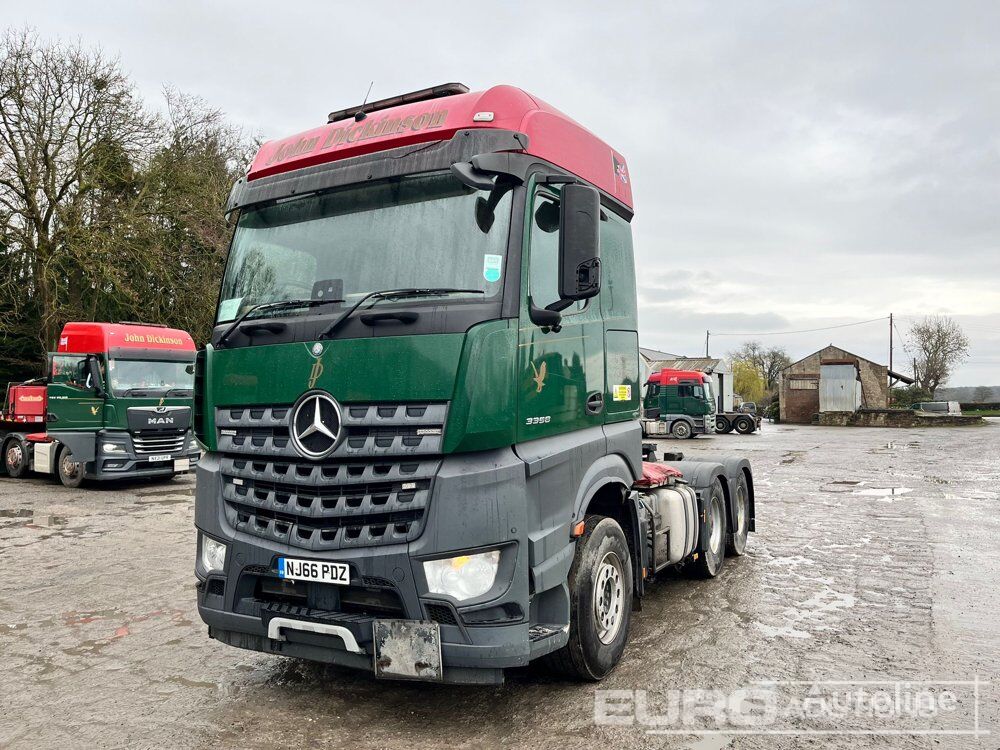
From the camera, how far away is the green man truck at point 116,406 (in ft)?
45.1

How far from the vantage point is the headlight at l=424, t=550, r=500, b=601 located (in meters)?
3.46

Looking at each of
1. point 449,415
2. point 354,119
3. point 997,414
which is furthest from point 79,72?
point 997,414

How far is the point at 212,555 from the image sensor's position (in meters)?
4.12

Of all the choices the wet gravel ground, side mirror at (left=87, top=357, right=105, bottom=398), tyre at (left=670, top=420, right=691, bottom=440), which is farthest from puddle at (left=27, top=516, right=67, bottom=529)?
tyre at (left=670, top=420, right=691, bottom=440)

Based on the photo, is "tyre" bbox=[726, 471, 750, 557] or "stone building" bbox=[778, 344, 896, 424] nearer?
"tyre" bbox=[726, 471, 750, 557]

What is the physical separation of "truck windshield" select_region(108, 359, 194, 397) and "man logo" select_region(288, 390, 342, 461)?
1065 centimetres

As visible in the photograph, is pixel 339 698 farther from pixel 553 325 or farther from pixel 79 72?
pixel 79 72

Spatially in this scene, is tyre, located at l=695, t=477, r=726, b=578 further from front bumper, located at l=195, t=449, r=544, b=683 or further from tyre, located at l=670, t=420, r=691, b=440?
tyre, located at l=670, t=420, r=691, b=440

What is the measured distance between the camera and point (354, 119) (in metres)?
4.33

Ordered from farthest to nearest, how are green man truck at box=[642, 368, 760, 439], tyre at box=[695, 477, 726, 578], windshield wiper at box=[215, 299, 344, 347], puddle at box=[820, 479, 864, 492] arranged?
green man truck at box=[642, 368, 760, 439], puddle at box=[820, 479, 864, 492], tyre at box=[695, 477, 726, 578], windshield wiper at box=[215, 299, 344, 347]

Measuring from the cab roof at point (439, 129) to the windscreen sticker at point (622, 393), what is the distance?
4.22ft

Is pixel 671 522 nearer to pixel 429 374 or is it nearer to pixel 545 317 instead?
pixel 545 317

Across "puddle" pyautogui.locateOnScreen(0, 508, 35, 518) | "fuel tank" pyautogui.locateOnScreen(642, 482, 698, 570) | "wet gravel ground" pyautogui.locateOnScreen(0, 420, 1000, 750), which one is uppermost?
"fuel tank" pyautogui.locateOnScreen(642, 482, 698, 570)

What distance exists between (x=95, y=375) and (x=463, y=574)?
12.6 metres
